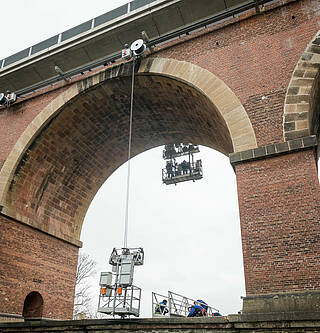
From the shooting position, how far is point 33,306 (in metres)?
13.5

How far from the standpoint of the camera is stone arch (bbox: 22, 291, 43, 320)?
13.3 meters

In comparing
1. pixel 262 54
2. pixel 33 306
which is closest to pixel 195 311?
pixel 33 306

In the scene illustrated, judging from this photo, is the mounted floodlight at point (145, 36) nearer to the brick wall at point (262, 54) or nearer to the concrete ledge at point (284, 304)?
the brick wall at point (262, 54)

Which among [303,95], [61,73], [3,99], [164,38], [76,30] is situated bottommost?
[303,95]

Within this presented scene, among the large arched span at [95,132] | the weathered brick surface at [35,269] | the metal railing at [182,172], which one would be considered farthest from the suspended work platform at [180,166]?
the weathered brick surface at [35,269]

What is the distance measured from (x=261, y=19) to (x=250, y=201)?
5.30 m

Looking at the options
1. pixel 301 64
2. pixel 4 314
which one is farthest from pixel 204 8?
pixel 4 314

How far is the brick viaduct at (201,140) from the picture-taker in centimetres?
809

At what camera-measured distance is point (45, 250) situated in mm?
13891

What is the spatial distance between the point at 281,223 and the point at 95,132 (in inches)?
322

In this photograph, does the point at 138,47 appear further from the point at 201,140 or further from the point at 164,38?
the point at 201,140

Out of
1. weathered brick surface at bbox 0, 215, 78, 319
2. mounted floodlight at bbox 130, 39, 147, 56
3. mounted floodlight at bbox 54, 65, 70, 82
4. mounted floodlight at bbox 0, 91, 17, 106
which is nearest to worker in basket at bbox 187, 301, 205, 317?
weathered brick surface at bbox 0, 215, 78, 319

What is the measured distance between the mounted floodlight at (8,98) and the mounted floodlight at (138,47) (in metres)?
5.09

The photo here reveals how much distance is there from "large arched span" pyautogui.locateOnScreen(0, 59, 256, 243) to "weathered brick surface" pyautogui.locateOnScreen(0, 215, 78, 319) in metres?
0.44
